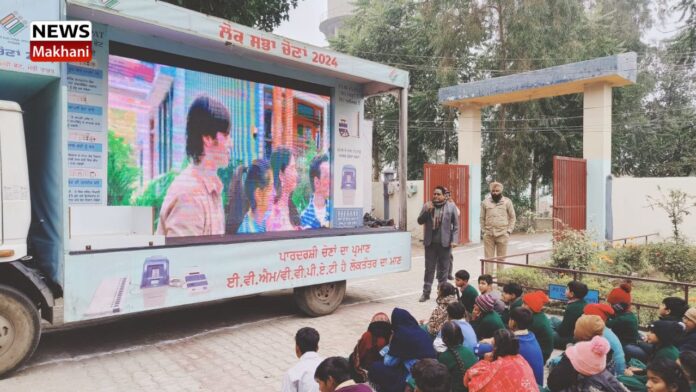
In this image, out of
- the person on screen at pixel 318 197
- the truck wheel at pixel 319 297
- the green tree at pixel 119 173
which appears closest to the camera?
the green tree at pixel 119 173

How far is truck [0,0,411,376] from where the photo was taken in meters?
4.54

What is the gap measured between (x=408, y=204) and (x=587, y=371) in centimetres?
1410

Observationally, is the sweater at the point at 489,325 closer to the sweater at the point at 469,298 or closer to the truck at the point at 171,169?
the sweater at the point at 469,298

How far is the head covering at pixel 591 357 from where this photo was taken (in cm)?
313

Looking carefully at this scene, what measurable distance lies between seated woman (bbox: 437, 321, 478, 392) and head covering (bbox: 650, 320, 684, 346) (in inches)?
61.2

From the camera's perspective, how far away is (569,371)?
332 cm

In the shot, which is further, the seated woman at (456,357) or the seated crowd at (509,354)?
the seated woman at (456,357)

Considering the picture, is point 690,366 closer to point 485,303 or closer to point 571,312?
point 485,303

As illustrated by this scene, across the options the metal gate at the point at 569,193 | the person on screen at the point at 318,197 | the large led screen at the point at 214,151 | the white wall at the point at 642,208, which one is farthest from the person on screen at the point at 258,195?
the white wall at the point at 642,208

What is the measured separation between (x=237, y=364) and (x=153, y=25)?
3642 mm

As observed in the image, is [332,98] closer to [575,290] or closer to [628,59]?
[575,290]

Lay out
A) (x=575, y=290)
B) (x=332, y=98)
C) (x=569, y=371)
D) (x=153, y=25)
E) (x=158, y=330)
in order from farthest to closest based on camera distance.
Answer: (x=332, y=98) < (x=158, y=330) < (x=153, y=25) < (x=575, y=290) < (x=569, y=371)

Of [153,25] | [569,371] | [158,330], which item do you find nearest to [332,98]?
[153,25]

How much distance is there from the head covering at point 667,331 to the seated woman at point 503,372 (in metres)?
1.49
